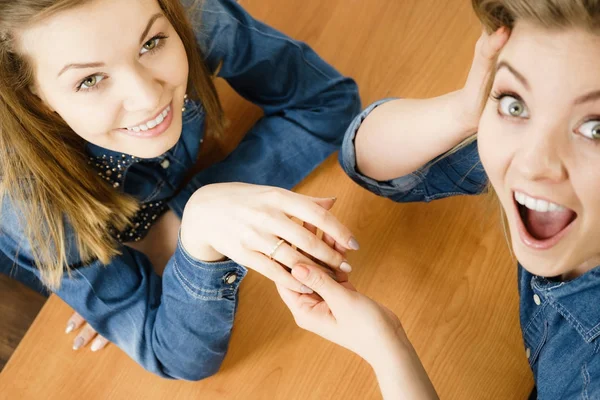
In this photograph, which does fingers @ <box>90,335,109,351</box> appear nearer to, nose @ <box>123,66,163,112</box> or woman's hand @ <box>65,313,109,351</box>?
woman's hand @ <box>65,313,109,351</box>

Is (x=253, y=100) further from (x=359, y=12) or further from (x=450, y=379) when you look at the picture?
(x=450, y=379)

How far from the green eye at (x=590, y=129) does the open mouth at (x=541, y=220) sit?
3.0 inches

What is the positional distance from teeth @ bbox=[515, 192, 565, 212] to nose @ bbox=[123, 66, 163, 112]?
438mm

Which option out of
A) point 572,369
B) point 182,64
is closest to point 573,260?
point 572,369

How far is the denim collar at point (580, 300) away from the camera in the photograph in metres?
0.67

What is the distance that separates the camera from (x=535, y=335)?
0.75 meters

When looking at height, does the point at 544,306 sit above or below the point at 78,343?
above

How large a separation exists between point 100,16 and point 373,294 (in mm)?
508

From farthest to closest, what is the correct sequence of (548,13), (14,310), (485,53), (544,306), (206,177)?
1. (14,310)
2. (206,177)
3. (544,306)
4. (485,53)
5. (548,13)

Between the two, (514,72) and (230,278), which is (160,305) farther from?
(514,72)

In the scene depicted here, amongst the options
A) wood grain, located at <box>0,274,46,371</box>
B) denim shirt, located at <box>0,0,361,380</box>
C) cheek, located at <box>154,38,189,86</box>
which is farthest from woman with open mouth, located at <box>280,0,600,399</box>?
wood grain, located at <box>0,274,46,371</box>

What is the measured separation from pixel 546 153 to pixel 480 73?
0.60ft

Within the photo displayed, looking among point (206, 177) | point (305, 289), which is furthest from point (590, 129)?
point (206, 177)

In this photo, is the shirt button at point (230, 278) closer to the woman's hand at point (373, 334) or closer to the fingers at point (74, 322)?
the woman's hand at point (373, 334)
